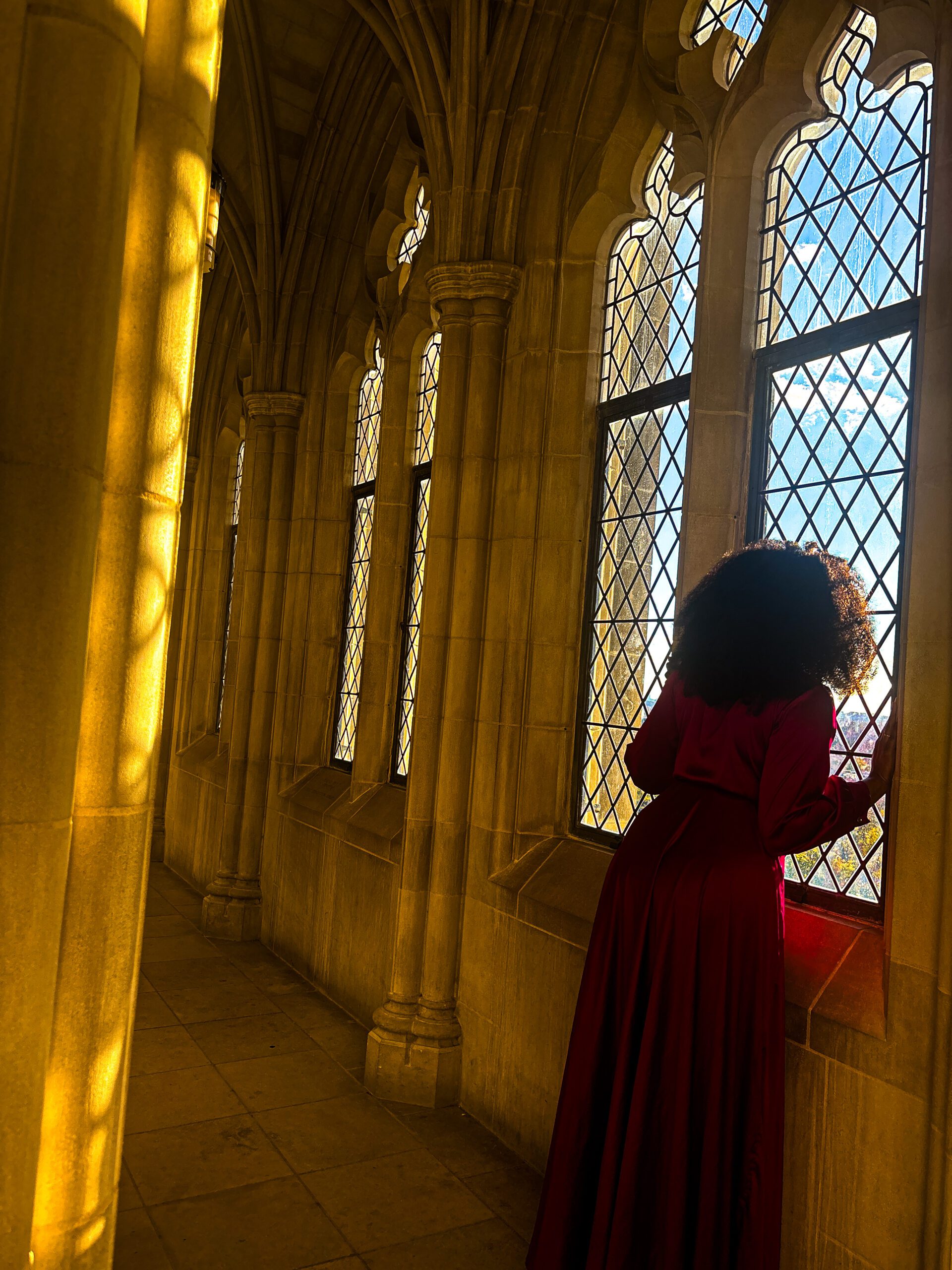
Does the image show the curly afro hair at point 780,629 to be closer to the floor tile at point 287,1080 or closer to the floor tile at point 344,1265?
the floor tile at point 344,1265

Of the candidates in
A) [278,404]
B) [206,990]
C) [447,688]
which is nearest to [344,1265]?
[447,688]

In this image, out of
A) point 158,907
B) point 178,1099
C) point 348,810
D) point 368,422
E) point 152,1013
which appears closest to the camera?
point 178,1099

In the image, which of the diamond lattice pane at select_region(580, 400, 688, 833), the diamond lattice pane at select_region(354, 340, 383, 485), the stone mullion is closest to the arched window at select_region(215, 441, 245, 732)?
the diamond lattice pane at select_region(354, 340, 383, 485)

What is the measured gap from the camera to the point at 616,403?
4.28m

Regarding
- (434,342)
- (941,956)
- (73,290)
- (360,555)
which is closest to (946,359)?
(941,956)

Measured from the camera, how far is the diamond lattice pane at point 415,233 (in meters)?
5.97

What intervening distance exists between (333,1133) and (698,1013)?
6.75ft

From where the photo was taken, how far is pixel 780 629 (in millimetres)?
2451

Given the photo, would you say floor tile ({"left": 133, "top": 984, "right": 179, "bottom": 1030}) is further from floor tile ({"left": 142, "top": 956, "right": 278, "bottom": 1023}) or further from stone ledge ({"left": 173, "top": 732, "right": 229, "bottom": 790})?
stone ledge ({"left": 173, "top": 732, "right": 229, "bottom": 790})

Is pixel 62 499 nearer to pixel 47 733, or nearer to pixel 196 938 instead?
pixel 47 733

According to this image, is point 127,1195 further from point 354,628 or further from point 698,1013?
point 354,628

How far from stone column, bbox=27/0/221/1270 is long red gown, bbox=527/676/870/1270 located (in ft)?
3.97

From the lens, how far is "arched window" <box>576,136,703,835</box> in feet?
13.0

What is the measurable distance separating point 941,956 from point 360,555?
4.77 meters
